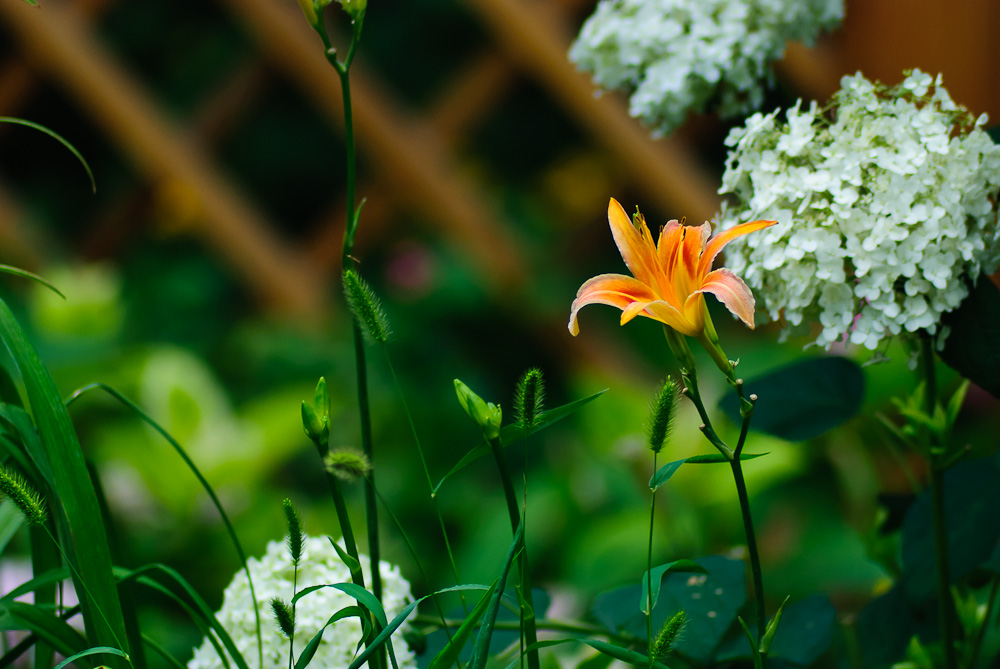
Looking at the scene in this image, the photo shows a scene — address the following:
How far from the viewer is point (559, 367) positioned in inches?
78.8

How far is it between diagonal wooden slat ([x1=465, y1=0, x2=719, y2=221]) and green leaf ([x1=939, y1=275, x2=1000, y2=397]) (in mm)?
1297

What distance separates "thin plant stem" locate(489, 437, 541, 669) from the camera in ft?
1.27

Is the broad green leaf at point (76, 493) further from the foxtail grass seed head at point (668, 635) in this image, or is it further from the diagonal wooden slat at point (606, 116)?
the diagonal wooden slat at point (606, 116)

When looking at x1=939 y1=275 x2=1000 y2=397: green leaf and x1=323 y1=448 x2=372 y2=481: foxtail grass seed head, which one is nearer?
→ x1=323 y1=448 x2=372 y2=481: foxtail grass seed head

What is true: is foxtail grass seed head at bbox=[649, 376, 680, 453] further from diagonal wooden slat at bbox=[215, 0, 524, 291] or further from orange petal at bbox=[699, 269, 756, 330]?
diagonal wooden slat at bbox=[215, 0, 524, 291]

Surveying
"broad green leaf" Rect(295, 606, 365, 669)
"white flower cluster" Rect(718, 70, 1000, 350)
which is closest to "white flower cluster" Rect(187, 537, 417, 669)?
"broad green leaf" Rect(295, 606, 365, 669)

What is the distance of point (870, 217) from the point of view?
0.46 meters

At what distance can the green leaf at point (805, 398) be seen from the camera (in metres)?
0.58

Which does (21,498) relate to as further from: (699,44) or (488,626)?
(699,44)

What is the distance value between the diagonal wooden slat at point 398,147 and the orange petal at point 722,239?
1.51 metres

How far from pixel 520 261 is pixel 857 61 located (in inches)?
30.1

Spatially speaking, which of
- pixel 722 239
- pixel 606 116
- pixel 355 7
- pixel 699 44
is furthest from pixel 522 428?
pixel 606 116

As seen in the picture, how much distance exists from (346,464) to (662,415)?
14 centimetres

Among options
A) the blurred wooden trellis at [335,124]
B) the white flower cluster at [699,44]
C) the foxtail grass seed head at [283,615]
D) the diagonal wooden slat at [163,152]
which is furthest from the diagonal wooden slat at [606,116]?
the foxtail grass seed head at [283,615]
